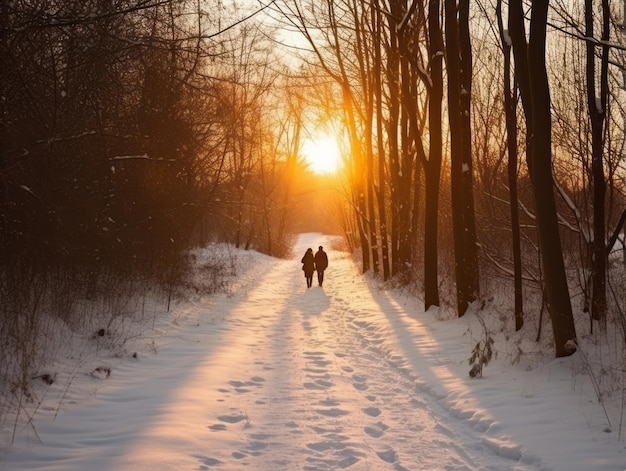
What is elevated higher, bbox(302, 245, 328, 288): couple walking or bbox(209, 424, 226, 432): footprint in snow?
bbox(302, 245, 328, 288): couple walking

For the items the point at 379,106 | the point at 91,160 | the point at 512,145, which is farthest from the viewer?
the point at 379,106

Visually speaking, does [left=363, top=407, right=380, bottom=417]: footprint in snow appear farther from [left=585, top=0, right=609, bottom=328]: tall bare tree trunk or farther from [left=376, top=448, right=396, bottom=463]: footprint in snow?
[left=585, top=0, right=609, bottom=328]: tall bare tree trunk

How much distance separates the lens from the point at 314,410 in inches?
211

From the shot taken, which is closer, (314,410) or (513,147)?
(314,410)

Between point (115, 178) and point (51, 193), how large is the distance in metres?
3.15

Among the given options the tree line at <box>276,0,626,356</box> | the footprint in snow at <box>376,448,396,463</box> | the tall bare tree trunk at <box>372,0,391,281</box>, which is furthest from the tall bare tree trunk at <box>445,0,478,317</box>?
the footprint in snow at <box>376,448,396,463</box>

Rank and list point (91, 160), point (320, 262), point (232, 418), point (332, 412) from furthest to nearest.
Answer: point (320, 262) < point (91, 160) < point (332, 412) < point (232, 418)

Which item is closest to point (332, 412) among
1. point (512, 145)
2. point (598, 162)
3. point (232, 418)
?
point (232, 418)

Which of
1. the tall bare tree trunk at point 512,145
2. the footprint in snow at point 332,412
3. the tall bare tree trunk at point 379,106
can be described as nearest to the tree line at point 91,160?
the footprint in snow at point 332,412

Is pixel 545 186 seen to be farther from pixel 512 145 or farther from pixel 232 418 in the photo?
pixel 232 418

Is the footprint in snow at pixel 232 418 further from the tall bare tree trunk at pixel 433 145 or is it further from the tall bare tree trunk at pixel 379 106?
the tall bare tree trunk at pixel 379 106

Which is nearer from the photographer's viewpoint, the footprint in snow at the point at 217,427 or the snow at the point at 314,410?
the snow at the point at 314,410

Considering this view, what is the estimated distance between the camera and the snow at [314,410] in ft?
13.5

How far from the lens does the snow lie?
4.11 m
